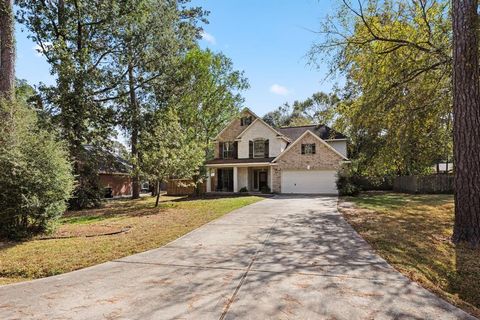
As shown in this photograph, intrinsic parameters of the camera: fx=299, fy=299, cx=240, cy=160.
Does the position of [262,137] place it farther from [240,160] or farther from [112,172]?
[112,172]

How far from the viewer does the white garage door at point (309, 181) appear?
77.8ft

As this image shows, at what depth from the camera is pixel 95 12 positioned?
18.3m

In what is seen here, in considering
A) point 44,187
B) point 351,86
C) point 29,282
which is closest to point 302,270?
point 29,282

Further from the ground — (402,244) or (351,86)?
(351,86)

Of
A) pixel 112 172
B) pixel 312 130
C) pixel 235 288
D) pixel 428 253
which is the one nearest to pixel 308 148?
pixel 312 130

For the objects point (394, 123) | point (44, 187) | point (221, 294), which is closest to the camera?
point (221, 294)

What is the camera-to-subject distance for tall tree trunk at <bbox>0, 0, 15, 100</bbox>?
11.2 meters

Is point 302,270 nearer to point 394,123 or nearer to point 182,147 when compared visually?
point 394,123

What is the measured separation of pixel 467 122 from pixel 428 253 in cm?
330

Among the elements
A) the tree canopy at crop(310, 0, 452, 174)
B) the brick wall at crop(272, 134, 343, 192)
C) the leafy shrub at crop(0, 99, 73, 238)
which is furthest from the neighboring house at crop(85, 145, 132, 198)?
the tree canopy at crop(310, 0, 452, 174)

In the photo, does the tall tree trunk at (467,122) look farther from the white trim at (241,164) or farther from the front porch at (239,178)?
the front porch at (239,178)

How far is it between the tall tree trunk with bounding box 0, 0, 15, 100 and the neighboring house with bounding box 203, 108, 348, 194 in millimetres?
17089

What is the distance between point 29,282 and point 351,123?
10821 mm

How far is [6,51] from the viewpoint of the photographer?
11297mm
